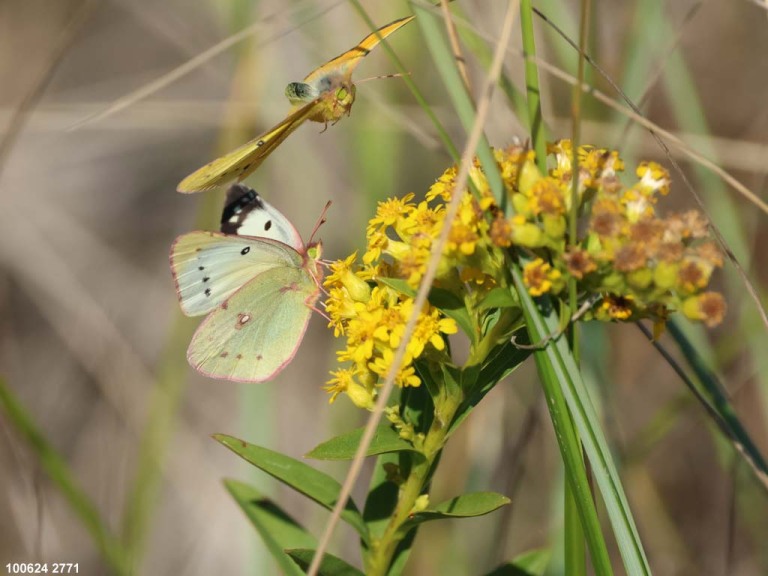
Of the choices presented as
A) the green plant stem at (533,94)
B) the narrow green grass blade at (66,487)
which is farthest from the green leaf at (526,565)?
the narrow green grass blade at (66,487)

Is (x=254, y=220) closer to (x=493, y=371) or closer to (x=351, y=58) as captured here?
(x=351, y=58)

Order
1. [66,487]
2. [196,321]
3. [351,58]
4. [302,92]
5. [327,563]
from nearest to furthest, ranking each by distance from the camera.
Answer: [327,563], [351,58], [302,92], [66,487], [196,321]

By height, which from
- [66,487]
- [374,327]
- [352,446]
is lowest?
[352,446]

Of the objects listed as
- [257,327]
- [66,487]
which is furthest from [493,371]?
[66,487]

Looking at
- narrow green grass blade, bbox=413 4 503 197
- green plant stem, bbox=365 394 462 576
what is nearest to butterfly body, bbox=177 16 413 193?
narrow green grass blade, bbox=413 4 503 197

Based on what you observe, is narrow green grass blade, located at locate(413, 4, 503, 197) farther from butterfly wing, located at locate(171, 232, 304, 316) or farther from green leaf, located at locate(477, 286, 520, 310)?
butterfly wing, located at locate(171, 232, 304, 316)

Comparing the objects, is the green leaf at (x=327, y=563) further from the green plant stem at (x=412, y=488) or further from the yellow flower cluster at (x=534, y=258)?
the yellow flower cluster at (x=534, y=258)
